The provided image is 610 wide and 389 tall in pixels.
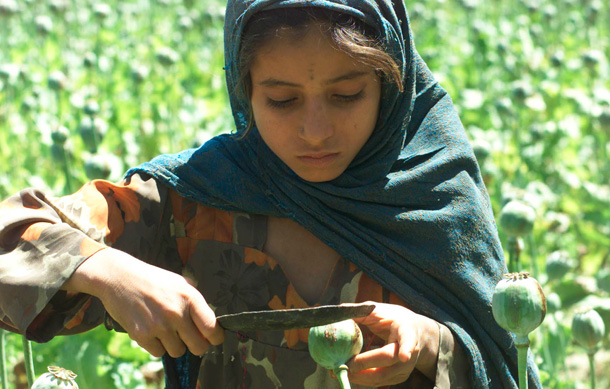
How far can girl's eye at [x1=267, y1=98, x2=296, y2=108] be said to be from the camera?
1486 millimetres

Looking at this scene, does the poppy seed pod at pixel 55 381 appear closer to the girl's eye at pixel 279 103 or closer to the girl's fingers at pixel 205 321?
the girl's fingers at pixel 205 321

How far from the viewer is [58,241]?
1.41 m

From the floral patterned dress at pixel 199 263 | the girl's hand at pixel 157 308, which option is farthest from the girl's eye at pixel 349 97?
the girl's hand at pixel 157 308

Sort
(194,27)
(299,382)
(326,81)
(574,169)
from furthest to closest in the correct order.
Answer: (194,27)
(574,169)
(299,382)
(326,81)

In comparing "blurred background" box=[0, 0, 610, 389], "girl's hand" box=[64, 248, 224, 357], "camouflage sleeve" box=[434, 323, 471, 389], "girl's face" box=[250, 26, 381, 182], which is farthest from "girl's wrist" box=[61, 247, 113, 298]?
"blurred background" box=[0, 0, 610, 389]

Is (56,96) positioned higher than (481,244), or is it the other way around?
(56,96)

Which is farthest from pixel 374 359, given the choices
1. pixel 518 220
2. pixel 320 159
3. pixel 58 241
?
pixel 518 220

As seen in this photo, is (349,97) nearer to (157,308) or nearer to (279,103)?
(279,103)

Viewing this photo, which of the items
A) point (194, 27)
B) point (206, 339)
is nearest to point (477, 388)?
point (206, 339)

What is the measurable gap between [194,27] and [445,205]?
13.4 feet

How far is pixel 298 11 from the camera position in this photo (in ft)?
4.89

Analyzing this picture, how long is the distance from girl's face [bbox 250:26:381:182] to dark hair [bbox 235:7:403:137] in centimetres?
1

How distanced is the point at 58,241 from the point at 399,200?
58 centimetres

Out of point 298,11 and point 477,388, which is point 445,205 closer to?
point 477,388
